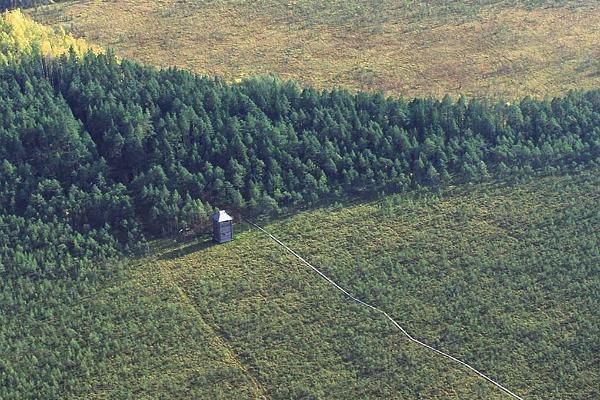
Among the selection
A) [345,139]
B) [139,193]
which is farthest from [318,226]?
[139,193]

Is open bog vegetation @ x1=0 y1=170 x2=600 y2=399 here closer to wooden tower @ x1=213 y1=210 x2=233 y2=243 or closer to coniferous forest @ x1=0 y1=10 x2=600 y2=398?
wooden tower @ x1=213 y1=210 x2=233 y2=243

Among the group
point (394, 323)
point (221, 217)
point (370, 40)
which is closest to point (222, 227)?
point (221, 217)

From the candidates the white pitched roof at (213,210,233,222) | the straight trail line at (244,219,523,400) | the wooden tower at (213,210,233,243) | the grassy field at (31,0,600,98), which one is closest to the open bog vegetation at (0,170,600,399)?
the straight trail line at (244,219,523,400)

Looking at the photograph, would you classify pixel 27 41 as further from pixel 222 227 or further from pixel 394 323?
pixel 394 323

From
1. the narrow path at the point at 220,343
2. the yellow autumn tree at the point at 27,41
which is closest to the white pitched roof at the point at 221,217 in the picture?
the narrow path at the point at 220,343

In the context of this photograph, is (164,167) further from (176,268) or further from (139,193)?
(176,268)
